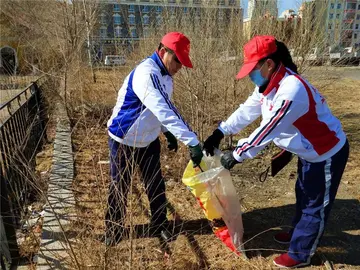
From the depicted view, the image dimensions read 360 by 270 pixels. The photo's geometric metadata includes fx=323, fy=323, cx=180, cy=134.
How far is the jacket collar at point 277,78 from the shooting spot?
219cm

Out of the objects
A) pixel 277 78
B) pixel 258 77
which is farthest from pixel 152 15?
pixel 277 78

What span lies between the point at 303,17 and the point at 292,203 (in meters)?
3.11

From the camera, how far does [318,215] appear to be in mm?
2375

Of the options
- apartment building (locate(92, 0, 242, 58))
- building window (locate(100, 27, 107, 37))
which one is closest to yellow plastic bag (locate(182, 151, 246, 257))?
apartment building (locate(92, 0, 242, 58))

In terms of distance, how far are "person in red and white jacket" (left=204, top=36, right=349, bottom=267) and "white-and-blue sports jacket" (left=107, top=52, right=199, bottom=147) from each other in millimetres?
486

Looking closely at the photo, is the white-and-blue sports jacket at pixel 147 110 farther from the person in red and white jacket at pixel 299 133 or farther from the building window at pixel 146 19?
the building window at pixel 146 19

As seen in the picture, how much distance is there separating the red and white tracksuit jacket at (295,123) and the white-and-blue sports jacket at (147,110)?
1.67 ft

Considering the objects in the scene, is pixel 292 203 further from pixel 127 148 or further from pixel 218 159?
pixel 127 148

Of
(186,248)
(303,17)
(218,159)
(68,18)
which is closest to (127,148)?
(218,159)

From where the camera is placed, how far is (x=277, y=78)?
7.19 feet

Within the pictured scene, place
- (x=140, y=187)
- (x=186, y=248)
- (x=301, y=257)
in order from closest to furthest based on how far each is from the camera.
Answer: (x=301, y=257), (x=186, y=248), (x=140, y=187)

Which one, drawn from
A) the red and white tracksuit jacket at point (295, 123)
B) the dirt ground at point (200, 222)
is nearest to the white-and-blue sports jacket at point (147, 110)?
the dirt ground at point (200, 222)

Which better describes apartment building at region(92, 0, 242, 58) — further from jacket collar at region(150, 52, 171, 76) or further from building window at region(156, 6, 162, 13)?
jacket collar at region(150, 52, 171, 76)

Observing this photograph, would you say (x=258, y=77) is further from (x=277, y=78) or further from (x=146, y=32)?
(x=146, y=32)
